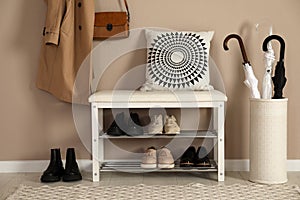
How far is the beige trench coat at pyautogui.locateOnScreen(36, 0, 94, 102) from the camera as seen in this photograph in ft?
12.6

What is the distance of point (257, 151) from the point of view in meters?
3.68

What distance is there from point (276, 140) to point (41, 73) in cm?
160

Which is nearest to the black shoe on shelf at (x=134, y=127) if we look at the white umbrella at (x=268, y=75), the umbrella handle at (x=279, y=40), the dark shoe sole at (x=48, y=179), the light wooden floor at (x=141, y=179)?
the light wooden floor at (x=141, y=179)

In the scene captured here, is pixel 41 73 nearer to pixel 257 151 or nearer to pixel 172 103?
pixel 172 103

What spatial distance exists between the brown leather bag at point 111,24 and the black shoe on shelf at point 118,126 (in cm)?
55

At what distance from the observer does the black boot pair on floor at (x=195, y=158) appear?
3.79 meters

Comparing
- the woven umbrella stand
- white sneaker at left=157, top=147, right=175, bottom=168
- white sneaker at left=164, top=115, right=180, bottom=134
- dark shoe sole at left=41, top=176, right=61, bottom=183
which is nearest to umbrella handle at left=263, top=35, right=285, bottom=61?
the woven umbrella stand

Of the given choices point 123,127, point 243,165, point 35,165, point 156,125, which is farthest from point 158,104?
point 35,165

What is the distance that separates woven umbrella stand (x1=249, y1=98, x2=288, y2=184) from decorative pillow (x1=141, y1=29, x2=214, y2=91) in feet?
1.35

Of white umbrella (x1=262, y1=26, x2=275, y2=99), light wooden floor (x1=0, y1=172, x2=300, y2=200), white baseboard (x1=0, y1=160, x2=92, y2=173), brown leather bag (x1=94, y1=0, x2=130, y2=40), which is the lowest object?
light wooden floor (x1=0, y1=172, x2=300, y2=200)

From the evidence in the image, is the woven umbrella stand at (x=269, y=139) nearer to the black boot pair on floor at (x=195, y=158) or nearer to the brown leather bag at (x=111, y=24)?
the black boot pair on floor at (x=195, y=158)

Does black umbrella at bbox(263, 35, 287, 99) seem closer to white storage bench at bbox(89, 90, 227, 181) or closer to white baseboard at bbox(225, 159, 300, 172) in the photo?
white storage bench at bbox(89, 90, 227, 181)

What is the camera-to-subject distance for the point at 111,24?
12.9 ft

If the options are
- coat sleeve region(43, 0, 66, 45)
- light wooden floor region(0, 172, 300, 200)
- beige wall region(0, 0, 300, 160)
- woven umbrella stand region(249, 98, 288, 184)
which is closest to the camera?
woven umbrella stand region(249, 98, 288, 184)
